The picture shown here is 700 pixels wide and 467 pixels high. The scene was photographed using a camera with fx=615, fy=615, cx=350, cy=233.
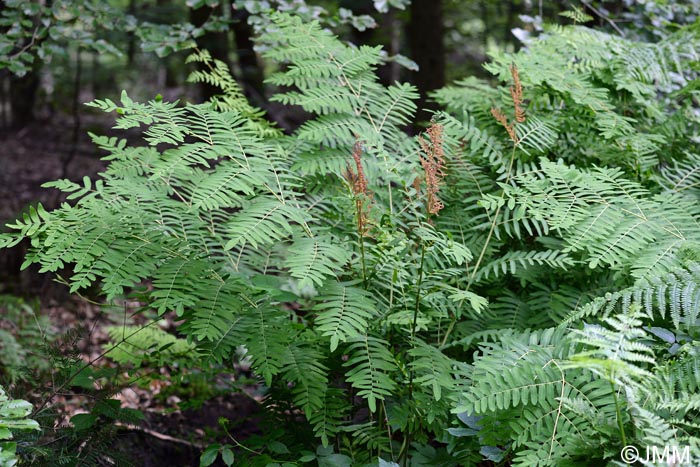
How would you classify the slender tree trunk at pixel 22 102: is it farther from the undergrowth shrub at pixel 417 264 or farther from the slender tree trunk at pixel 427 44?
the undergrowth shrub at pixel 417 264

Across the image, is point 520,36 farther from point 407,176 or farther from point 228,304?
point 228,304

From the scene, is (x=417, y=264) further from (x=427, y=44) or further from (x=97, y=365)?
(x=427, y=44)

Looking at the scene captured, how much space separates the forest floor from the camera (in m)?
2.64

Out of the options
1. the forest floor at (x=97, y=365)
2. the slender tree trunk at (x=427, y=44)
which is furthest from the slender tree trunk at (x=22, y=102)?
the slender tree trunk at (x=427, y=44)

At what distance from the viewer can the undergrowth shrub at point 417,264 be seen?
1.73 meters

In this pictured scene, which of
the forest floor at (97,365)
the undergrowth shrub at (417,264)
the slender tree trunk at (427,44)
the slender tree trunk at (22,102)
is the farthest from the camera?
the slender tree trunk at (22,102)

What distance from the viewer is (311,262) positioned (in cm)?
179

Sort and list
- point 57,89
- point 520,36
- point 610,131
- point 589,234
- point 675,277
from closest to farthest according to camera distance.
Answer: point 675,277 < point 589,234 < point 610,131 < point 520,36 < point 57,89

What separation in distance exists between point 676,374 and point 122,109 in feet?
5.87

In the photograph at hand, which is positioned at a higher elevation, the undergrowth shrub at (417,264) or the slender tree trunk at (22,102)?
the undergrowth shrub at (417,264)

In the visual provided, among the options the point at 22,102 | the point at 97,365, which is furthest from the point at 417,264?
the point at 22,102

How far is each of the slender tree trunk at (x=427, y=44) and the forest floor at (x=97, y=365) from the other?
3479mm

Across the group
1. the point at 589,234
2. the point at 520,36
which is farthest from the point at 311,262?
the point at 520,36

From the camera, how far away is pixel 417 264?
7.04 feet
